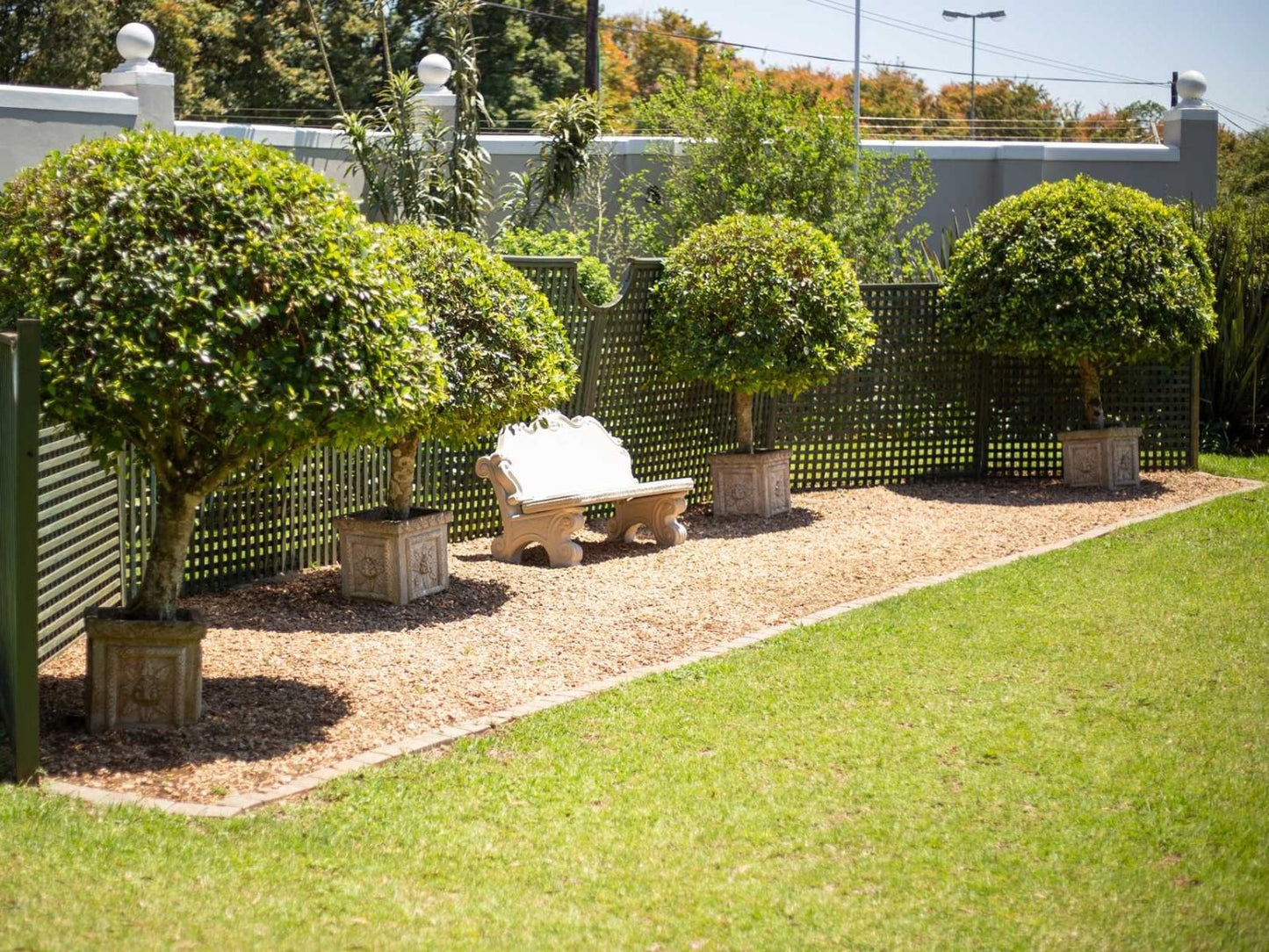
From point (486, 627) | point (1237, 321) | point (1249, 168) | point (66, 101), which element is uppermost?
point (1249, 168)

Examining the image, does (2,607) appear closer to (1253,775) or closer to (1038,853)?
(1038,853)

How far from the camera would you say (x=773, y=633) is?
7344 mm

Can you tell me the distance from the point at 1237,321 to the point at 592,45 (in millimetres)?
17703

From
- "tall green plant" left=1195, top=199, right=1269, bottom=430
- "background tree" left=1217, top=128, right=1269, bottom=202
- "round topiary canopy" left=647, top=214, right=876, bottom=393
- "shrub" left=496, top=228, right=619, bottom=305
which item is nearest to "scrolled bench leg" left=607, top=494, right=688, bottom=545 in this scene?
"round topiary canopy" left=647, top=214, right=876, bottom=393

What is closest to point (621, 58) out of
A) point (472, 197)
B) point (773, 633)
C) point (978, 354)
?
point (472, 197)

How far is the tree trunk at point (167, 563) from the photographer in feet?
18.4

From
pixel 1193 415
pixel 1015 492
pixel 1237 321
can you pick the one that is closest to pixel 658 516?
pixel 1015 492

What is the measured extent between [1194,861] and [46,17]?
29559 millimetres

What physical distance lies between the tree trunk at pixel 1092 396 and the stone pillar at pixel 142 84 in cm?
912

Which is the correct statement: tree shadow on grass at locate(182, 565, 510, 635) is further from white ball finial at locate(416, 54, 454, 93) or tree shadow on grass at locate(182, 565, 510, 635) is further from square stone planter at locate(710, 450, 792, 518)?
white ball finial at locate(416, 54, 454, 93)

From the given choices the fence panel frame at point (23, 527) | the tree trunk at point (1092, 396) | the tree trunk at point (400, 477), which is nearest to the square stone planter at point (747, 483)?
the tree trunk at point (1092, 396)

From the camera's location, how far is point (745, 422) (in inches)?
437

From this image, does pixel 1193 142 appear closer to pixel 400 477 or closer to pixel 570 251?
pixel 570 251

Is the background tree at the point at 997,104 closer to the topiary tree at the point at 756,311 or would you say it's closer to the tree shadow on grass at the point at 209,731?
the topiary tree at the point at 756,311
